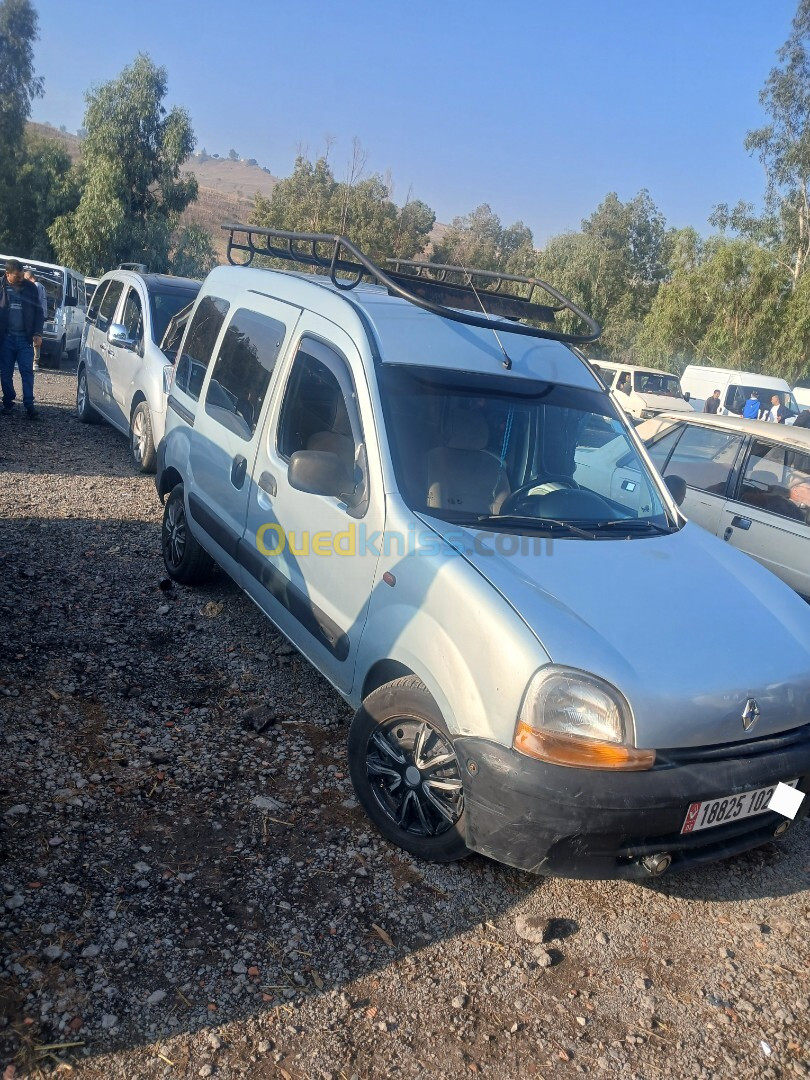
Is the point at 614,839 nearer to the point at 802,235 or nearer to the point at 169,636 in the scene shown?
the point at 169,636

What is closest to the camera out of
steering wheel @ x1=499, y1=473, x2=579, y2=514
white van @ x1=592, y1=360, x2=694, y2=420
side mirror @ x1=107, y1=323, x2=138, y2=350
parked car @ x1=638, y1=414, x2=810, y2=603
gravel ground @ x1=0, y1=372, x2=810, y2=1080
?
gravel ground @ x1=0, y1=372, x2=810, y2=1080

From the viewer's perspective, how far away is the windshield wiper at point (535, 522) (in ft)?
11.7

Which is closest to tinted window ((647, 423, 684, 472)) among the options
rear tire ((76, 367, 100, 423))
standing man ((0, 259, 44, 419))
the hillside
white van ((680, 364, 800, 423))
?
rear tire ((76, 367, 100, 423))

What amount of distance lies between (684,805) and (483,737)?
694 mm

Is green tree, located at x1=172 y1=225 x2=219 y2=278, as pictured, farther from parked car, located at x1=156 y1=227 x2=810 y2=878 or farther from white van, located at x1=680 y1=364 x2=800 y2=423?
parked car, located at x1=156 y1=227 x2=810 y2=878

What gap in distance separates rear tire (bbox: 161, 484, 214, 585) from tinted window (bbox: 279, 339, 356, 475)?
5.10ft

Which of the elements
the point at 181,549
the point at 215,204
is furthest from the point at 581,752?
the point at 215,204

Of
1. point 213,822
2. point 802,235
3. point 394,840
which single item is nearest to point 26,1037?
point 213,822

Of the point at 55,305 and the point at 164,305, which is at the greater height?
the point at 164,305

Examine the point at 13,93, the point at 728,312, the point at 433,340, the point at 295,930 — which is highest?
the point at 13,93

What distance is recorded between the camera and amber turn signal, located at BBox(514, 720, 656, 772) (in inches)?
108

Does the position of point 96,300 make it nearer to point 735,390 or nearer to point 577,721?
point 577,721

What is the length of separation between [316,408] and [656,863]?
8.17 ft

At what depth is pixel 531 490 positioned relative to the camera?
12.8 ft
